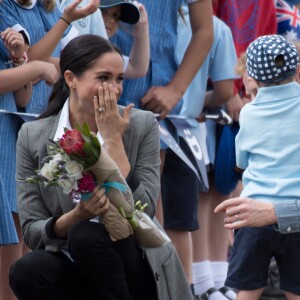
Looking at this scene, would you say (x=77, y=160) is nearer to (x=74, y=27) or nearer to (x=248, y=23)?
(x=74, y=27)

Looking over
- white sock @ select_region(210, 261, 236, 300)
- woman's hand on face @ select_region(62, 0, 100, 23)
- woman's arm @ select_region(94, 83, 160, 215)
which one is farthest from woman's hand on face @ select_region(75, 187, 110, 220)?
white sock @ select_region(210, 261, 236, 300)

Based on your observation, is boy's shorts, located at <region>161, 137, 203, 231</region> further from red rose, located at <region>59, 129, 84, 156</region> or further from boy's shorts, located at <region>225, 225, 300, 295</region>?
red rose, located at <region>59, 129, 84, 156</region>

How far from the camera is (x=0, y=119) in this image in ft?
17.8

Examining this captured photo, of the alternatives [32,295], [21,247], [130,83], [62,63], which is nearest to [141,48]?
[130,83]

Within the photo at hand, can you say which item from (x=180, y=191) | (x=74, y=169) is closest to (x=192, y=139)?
(x=180, y=191)

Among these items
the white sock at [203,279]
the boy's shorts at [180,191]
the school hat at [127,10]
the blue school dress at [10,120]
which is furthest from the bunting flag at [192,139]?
the blue school dress at [10,120]

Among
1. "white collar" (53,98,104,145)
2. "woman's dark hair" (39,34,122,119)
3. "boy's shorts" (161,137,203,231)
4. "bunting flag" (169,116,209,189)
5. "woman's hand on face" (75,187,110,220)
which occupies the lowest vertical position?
"boy's shorts" (161,137,203,231)

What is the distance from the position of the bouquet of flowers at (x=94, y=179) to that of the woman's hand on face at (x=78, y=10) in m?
1.00

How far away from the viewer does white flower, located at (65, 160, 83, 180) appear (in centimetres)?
450

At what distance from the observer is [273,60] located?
16.4ft

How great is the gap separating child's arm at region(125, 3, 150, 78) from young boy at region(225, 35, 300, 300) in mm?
1023

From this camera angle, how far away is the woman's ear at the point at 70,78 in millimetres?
5203

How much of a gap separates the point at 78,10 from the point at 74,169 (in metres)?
1.32

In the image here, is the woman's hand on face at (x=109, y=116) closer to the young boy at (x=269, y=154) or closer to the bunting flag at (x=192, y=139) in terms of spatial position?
the young boy at (x=269, y=154)
